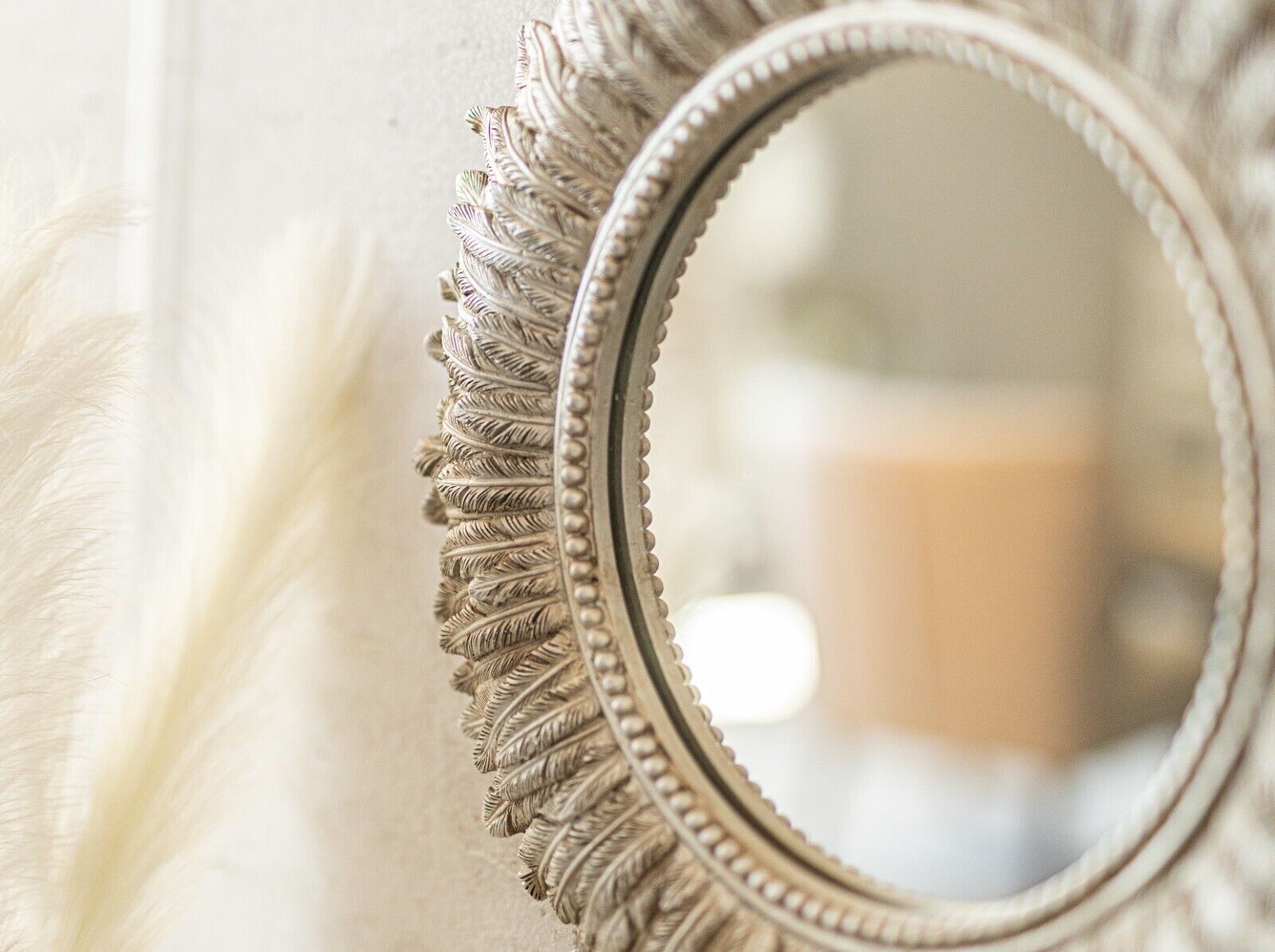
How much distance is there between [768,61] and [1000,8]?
6 centimetres

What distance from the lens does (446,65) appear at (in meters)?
0.48

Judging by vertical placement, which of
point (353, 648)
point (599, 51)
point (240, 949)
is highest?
point (599, 51)

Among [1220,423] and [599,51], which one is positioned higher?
[599,51]

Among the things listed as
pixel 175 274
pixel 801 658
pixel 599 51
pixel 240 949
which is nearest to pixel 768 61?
pixel 599 51

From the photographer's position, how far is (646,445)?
381 mm

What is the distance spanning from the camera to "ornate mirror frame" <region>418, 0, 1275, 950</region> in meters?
0.26

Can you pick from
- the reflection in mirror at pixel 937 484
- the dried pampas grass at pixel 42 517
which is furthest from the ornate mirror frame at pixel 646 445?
the dried pampas grass at pixel 42 517

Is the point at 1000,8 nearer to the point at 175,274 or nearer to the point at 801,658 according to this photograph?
the point at 801,658

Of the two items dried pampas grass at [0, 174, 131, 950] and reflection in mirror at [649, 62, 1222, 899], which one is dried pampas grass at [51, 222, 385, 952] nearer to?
dried pampas grass at [0, 174, 131, 950]

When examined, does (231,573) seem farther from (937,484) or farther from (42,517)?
(937,484)

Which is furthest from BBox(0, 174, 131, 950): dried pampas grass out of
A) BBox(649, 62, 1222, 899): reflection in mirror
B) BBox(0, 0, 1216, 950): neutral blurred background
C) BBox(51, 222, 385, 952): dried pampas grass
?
BBox(649, 62, 1222, 899): reflection in mirror

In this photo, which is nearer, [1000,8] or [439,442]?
[1000,8]

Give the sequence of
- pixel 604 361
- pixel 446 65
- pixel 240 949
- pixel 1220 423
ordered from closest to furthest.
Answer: pixel 1220 423 → pixel 604 361 → pixel 446 65 → pixel 240 949

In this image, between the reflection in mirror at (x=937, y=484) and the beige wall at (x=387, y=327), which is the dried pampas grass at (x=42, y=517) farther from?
the reflection in mirror at (x=937, y=484)
